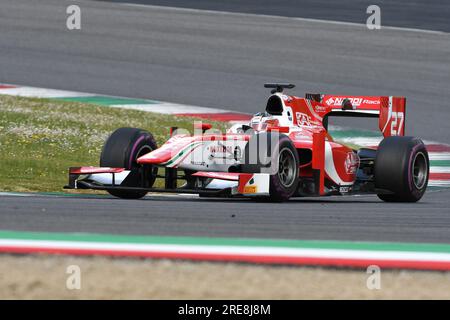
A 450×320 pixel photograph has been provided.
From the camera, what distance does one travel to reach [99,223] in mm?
8836

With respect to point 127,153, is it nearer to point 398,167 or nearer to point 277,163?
point 277,163

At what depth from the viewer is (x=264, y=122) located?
1222 centimetres

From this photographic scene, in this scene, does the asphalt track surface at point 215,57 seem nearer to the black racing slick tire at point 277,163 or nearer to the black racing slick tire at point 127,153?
the black racing slick tire at point 277,163

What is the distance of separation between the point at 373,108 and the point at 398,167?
1180 mm

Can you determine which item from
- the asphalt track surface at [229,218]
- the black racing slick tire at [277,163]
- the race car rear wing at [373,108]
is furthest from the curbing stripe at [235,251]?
the race car rear wing at [373,108]

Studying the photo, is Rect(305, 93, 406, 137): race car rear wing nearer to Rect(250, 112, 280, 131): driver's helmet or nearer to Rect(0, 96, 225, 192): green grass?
Rect(250, 112, 280, 131): driver's helmet

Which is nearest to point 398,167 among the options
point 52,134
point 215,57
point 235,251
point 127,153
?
point 127,153

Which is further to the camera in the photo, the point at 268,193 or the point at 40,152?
the point at 40,152

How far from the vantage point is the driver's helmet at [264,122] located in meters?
12.2

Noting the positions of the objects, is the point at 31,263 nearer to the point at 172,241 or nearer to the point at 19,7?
the point at 172,241

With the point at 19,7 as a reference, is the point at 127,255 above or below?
below

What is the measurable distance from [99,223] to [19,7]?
1822cm
